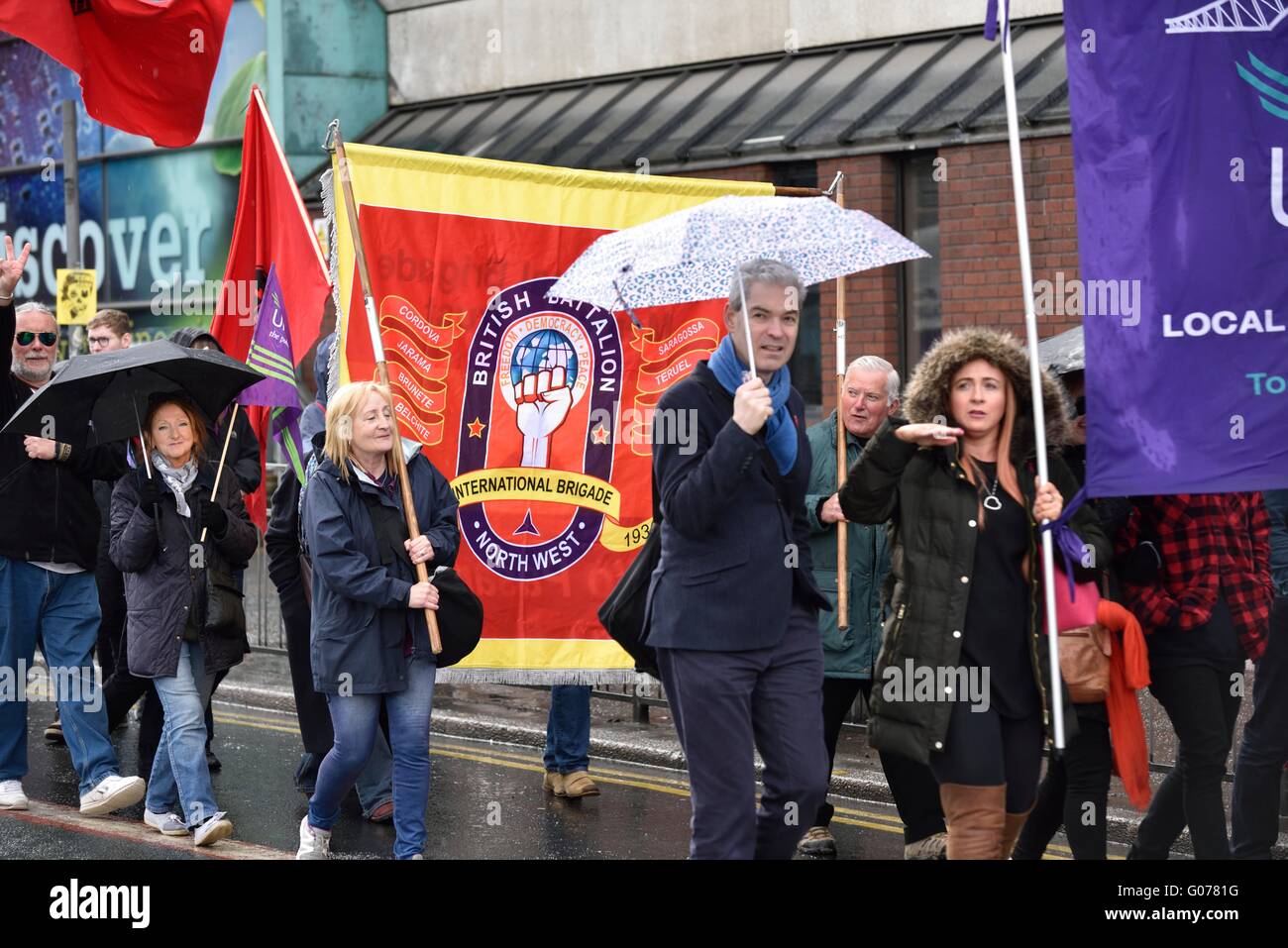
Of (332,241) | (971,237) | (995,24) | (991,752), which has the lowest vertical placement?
(991,752)

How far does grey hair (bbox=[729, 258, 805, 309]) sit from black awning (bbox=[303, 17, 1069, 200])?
8325 millimetres

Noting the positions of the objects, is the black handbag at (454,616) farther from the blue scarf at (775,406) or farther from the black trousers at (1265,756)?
the black trousers at (1265,756)

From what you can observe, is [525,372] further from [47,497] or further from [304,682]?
[47,497]

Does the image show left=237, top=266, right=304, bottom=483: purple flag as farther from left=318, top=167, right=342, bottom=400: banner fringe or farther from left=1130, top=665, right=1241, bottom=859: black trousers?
left=1130, top=665, right=1241, bottom=859: black trousers

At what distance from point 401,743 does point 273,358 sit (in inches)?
94.7

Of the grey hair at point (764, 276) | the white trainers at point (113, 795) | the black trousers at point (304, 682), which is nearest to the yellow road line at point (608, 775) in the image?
the black trousers at point (304, 682)

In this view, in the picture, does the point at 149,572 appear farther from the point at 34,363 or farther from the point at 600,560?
the point at 600,560

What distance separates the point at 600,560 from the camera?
8586 mm

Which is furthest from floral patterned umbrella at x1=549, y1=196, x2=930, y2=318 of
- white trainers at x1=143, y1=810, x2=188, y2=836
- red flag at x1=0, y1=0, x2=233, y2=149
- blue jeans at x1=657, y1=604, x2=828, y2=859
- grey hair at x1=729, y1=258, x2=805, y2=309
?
white trainers at x1=143, y1=810, x2=188, y2=836

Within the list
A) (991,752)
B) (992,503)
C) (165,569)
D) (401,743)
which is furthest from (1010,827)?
(165,569)

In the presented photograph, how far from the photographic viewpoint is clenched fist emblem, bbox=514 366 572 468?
27.7 ft

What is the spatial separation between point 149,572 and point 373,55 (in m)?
13.8

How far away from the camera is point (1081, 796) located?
21.0 feet

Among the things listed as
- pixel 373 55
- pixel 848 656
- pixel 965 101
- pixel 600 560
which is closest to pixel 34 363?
pixel 600 560
